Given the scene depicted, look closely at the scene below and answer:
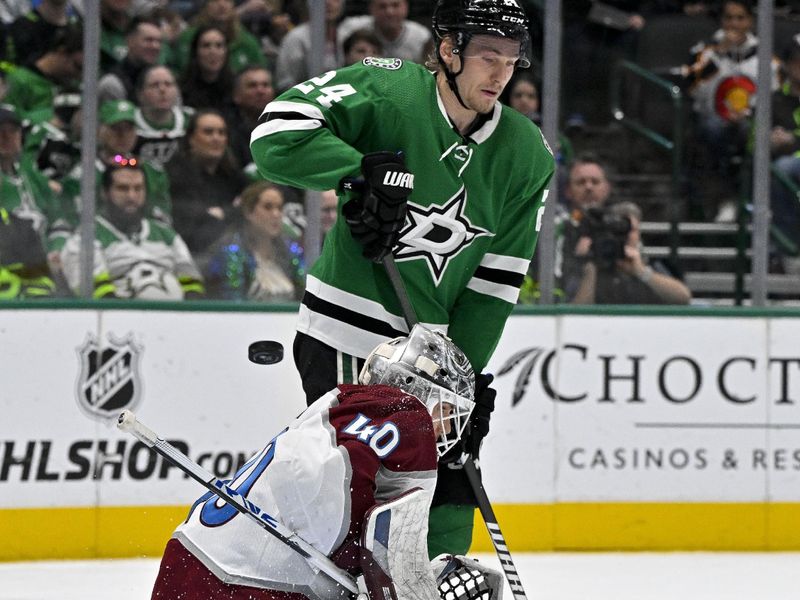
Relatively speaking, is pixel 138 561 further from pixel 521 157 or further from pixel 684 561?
pixel 521 157

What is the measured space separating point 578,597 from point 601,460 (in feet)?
2.54

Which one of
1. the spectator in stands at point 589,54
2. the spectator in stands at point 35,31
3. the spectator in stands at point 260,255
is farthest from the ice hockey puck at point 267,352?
the spectator in stands at point 589,54

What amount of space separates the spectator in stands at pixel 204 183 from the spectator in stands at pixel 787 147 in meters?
1.81

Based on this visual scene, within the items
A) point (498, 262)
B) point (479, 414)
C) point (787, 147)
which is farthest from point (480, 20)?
point (787, 147)

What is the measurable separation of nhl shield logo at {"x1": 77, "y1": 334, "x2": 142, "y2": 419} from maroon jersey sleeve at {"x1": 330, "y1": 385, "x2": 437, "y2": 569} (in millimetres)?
2174

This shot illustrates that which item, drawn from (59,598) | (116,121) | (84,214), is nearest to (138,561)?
(59,598)

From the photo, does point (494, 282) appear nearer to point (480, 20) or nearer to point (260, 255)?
point (480, 20)

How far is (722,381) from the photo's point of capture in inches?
184

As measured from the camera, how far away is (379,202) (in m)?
2.43

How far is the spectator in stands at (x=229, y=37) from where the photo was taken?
450cm

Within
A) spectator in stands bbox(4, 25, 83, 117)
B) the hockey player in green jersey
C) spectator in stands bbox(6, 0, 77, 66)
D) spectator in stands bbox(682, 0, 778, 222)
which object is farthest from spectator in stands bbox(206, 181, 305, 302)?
the hockey player in green jersey

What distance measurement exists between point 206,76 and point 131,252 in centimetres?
61

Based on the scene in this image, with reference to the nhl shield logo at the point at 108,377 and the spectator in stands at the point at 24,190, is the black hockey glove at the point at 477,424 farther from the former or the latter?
the spectator in stands at the point at 24,190

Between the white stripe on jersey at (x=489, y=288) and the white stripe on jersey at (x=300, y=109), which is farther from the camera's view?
the white stripe on jersey at (x=489, y=288)
